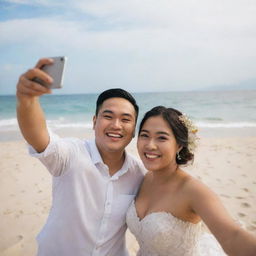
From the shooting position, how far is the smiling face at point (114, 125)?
8.64ft

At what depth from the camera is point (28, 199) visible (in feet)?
20.0

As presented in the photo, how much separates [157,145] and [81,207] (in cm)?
90

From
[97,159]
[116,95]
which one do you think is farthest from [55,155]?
[116,95]

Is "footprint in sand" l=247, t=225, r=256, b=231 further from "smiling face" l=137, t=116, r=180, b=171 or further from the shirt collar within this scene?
the shirt collar

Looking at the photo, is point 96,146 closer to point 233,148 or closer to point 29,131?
point 29,131

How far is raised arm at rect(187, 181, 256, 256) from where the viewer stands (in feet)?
5.40

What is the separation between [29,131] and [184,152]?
5.29 ft

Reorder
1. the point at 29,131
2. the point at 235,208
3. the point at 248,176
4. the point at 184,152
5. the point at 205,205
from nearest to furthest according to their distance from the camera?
the point at 29,131, the point at 205,205, the point at 184,152, the point at 235,208, the point at 248,176

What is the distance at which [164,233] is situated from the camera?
245cm

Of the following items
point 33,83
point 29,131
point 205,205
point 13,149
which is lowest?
point 13,149

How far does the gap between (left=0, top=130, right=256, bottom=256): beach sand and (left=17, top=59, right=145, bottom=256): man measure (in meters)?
1.94

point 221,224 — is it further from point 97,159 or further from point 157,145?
point 97,159

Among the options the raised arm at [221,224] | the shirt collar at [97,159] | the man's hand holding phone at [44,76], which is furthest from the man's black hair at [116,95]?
the man's hand holding phone at [44,76]

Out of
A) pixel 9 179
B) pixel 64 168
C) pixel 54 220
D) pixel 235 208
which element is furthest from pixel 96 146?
pixel 9 179
